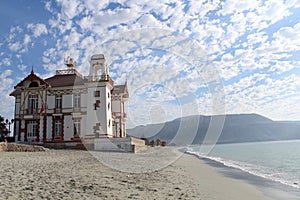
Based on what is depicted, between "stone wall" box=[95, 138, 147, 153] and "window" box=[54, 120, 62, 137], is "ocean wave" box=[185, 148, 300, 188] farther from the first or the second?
"window" box=[54, 120, 62, 137]

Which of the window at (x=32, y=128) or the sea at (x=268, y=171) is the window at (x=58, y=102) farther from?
the sea at (x=268, y=171)

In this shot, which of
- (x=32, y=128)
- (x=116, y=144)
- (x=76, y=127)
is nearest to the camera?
(x=116, y=144)

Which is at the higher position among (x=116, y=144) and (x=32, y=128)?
(x=32, y=128)

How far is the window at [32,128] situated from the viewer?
30.9 meters

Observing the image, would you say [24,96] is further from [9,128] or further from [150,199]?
[150,199]

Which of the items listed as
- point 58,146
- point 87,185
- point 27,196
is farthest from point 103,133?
point 27,196

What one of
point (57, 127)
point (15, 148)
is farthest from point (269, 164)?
point (15, 148)

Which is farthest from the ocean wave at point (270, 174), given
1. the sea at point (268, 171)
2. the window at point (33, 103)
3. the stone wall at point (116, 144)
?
the window at point (33, 103)

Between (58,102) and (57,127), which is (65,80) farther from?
(57,127)

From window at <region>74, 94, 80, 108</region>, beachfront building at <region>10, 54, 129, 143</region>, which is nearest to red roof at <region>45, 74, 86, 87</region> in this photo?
beachfront building at <region>10, 54, 129, 143</region>

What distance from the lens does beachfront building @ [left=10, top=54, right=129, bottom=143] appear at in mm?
30109

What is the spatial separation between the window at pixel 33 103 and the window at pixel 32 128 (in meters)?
1.33

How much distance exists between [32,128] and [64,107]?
13.8 feet

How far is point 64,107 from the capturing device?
30.8m
